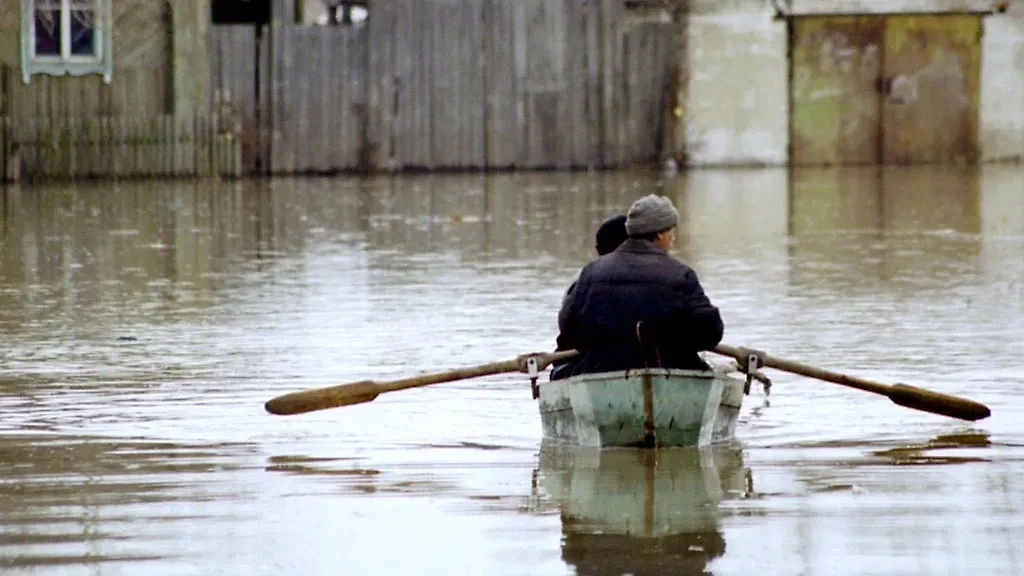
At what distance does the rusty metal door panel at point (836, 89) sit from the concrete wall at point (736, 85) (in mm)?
246

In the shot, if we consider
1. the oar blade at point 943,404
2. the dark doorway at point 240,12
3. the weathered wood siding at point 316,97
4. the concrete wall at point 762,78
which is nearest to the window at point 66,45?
the weathered wood siding at point 316,97

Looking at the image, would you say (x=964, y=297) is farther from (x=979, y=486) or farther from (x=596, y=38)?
(x=596, y=38)

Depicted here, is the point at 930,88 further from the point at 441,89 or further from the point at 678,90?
the point at 441,89

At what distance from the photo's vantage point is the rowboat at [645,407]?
9.98 meters

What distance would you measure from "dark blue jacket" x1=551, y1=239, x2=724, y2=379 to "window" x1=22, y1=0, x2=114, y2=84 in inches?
923

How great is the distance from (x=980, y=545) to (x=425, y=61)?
28.0 meters

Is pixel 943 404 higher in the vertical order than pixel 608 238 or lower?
lower

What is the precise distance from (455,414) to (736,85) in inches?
994

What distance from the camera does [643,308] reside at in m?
10.2

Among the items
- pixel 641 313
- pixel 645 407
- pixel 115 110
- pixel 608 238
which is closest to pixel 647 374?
pixel 645 407

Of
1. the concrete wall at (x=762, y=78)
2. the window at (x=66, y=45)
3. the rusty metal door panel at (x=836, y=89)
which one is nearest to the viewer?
the window at (x=66, y=45)

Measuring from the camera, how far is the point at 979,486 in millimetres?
9328

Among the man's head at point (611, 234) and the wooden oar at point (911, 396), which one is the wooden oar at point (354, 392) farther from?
the wooden oar at point (911, 396)

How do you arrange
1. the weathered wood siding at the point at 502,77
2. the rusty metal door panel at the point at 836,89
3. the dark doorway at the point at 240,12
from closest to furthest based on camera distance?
the weathered wood siding at the point at 502,77, the rusty metal door panel at the point at 836,89, the dark doorway at the point at 240,12
